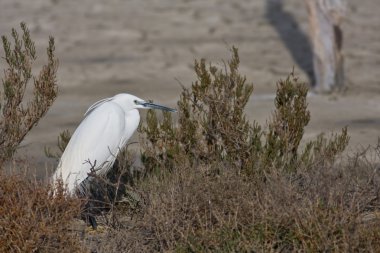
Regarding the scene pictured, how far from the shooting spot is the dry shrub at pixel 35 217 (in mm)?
6410

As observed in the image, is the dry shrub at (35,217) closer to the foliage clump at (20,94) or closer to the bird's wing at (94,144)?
the bird's wing at (94,144)

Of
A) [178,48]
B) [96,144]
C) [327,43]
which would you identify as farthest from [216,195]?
[178,48]

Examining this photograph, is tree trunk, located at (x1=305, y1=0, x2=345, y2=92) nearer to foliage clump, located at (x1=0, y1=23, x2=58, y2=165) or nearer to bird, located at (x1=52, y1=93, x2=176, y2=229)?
foliage clump, located at (x1=0, y1=23, x2=58, y2=165)

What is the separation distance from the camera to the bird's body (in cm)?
752

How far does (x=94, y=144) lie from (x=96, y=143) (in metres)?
0.02

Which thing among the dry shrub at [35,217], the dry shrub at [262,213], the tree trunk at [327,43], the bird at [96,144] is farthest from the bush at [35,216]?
the tree trunk at [327,43]

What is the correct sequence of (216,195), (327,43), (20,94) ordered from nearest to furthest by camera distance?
(216,195), (20,94), (327,43)

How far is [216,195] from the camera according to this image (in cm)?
679

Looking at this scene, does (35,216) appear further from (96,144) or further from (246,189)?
(246,189)

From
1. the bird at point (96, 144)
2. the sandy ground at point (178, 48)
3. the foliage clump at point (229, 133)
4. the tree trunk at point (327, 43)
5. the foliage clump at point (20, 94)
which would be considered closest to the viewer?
the bird at point (96, 144)

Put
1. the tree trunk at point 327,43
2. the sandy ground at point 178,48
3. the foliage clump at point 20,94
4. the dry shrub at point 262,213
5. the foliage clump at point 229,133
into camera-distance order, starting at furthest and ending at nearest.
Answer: the tree trunk at point 327,43 → the sandy ground at point 178,48 → the foliage clump at point 20,94 → the foliage clump at point 229,133 → the dry shrub at point 262,213

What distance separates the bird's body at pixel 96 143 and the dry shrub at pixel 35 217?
2.50 feet

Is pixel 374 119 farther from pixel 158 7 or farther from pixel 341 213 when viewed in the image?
pixel 158 7

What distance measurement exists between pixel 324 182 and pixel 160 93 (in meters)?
7.76
